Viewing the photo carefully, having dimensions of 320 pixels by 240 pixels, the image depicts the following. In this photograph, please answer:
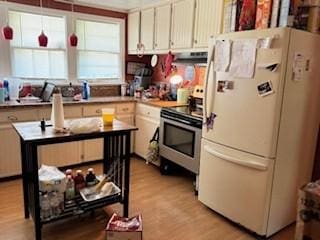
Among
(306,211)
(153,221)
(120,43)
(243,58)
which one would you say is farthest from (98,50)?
(306,211)

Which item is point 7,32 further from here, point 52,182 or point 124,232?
point 124,232

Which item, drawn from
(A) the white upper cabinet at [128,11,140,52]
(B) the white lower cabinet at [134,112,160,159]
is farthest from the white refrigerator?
(A) the white upper cabinet at [128,11,140,52]

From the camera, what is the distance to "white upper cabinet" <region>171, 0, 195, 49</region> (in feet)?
10.3

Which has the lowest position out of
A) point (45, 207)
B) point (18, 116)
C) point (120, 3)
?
point (45, 207)

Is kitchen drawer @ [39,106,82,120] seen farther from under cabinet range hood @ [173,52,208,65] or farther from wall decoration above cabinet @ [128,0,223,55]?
under cabinet range hood @ [173,52,208,65]

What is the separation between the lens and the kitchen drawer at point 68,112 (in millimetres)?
3171

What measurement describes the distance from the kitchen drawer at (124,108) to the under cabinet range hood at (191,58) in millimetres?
879

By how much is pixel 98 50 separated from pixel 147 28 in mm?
841

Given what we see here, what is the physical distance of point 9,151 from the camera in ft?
9.93

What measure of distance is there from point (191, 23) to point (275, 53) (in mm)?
1452

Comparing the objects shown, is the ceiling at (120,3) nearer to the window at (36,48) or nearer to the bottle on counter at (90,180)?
the window at (36,48)

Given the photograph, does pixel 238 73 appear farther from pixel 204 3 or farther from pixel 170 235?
pixel 170 235

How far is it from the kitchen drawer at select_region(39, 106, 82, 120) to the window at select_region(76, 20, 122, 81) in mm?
753

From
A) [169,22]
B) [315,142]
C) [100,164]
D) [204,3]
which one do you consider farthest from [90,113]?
[315,142]
